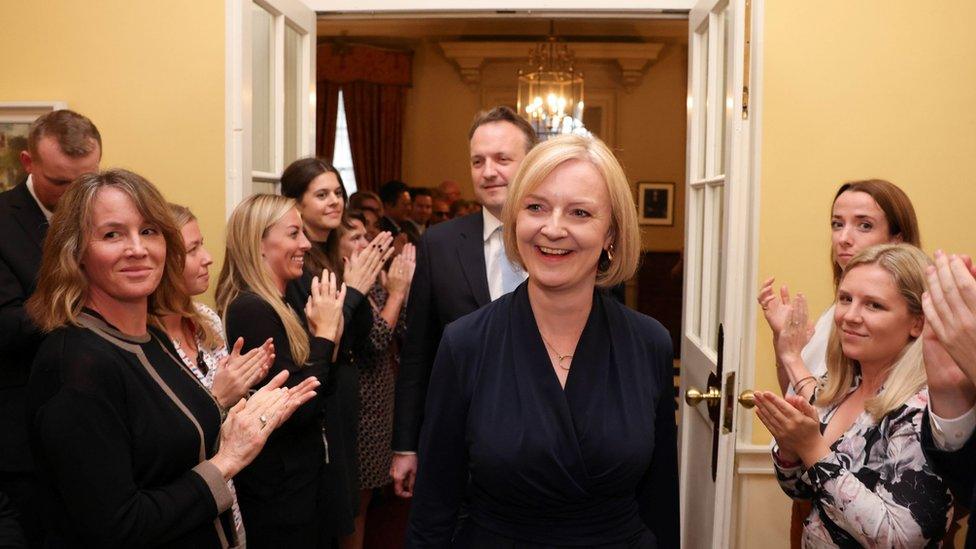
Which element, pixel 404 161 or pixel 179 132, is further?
pixel 404 161

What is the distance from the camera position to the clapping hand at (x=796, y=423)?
197cm

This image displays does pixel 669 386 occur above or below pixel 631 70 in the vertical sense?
below

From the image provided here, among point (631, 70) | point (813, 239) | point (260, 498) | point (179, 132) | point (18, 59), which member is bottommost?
point (260, 498)

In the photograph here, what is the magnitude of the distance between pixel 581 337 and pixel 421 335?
106 centimetres

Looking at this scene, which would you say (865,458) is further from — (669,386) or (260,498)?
(260,498)

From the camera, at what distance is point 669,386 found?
1931 mm

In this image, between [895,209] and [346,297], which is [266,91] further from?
[895,209]

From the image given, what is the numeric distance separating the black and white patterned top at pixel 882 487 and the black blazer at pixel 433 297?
44.8 inches

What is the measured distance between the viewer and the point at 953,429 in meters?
1.68

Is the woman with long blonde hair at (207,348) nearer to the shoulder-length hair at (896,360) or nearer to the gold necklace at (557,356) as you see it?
the gold necklace at (557,356)

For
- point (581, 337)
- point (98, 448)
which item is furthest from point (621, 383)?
point (98, 448)

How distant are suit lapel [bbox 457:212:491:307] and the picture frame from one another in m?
1.81

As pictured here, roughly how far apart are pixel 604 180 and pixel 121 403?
1.04 m

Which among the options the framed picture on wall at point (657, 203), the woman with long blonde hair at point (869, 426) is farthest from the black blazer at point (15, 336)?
the framed picture on wall at point (657, 203)
